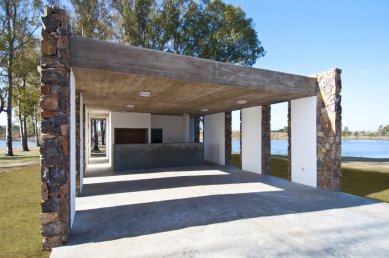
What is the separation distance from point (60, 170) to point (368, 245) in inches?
194

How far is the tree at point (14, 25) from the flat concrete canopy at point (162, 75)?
1226cm

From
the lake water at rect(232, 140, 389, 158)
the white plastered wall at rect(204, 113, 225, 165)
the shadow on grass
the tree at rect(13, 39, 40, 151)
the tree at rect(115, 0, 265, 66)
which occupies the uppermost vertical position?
the tree at rect(115, 0, 265, 66)

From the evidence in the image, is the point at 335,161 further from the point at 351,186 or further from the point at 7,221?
the point at 7,221

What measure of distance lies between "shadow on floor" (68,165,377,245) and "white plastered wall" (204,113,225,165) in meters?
5.89

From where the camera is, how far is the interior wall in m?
15.7

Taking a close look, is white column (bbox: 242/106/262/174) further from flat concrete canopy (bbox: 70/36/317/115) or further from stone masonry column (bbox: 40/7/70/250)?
stone masonry column (bbox: 40/7/70/250)

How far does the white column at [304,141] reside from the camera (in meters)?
7.57

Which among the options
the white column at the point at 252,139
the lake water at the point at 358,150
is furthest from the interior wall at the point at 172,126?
the lake water at the point at 358,150

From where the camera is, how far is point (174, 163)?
1234 centimetres

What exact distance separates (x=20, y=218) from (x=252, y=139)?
8673 mm

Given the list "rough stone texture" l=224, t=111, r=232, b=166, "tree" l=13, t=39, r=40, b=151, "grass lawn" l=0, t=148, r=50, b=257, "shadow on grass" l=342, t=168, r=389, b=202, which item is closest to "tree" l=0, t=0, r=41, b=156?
"tree" l=13, t=39, r=40, b=151

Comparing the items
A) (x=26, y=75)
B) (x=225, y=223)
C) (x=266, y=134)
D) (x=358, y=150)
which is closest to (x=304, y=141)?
(x=266, y=134)

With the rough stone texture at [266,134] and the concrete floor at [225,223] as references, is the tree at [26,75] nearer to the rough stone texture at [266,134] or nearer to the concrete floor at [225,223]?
the concrete floor at [225,223]

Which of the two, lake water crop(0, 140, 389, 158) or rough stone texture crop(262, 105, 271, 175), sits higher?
rough stone texture crop(262, 105, 271, 175)
